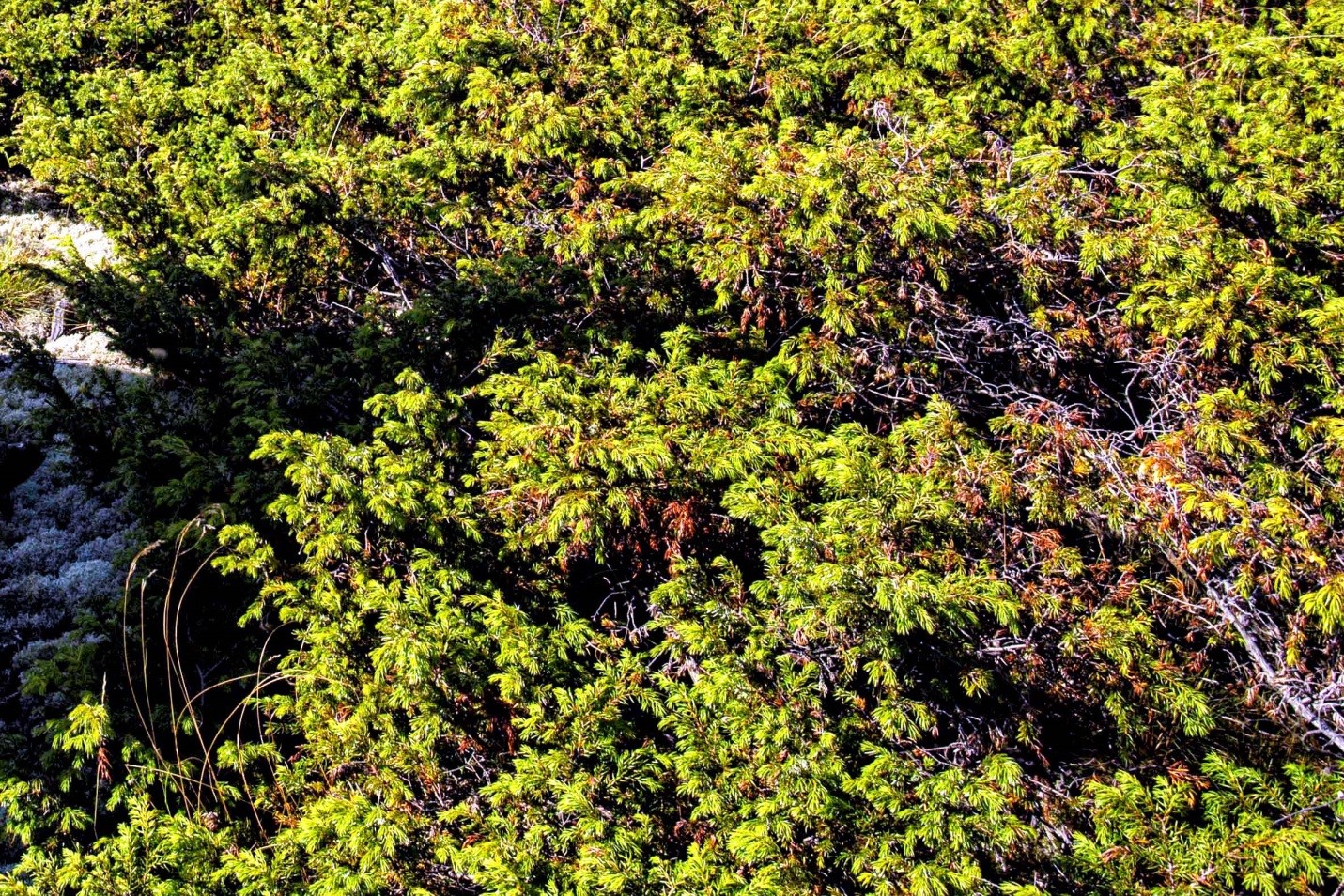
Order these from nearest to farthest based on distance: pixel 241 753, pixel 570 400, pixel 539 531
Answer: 1. pixel 241 753
2. pixel 539 531
3. pixel 570 400

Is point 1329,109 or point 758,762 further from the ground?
point 1329,109

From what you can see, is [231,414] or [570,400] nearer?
[570,400]

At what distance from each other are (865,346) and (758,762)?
2.12 metres

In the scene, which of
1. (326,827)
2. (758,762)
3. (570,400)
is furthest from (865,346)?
(326,827)

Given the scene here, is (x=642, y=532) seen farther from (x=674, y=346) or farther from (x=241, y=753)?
(x=241, y=753)

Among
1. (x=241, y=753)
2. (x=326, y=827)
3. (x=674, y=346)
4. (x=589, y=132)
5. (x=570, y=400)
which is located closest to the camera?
(x=326, y=827)

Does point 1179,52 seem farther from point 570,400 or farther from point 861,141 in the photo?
point 570,400

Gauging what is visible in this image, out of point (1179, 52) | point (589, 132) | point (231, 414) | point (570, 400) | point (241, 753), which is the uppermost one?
point (1179, 52)

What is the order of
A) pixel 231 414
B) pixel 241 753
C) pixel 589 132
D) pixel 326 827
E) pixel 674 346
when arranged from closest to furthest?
1. pixel 326 827
2. pixel 241 753
3. pixel 674 346
4. pixel 231 414
5. pixel 589 132

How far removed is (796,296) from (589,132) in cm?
163

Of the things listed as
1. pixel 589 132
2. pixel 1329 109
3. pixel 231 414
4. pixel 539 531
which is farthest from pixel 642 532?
pixel 1329 109

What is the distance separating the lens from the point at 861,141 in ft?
17.2

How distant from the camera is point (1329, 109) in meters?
5.14

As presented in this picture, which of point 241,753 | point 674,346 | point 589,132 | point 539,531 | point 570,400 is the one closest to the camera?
point 241,753
